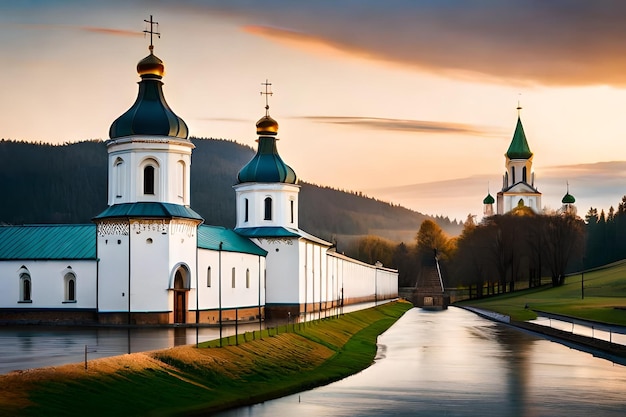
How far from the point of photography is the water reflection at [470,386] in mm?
26766

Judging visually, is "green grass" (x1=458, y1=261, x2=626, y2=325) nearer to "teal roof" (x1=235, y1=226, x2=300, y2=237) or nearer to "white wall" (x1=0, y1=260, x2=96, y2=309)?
"teal roof" (x1=235, y1=226, x2=300, y2=237)

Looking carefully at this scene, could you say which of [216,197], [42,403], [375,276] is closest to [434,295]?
[375,276]

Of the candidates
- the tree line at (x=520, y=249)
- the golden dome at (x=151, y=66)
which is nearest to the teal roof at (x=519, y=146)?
the tree line at (x=520, y=249)

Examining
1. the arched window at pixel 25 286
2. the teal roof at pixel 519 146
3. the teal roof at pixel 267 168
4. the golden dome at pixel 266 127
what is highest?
the teal roof at pixel 519 146

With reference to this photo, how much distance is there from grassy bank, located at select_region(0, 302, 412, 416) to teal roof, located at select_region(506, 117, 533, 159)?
119m

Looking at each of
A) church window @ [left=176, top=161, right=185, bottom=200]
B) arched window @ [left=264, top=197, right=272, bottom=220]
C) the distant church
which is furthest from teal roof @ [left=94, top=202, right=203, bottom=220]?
the distant church

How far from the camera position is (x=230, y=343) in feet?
107

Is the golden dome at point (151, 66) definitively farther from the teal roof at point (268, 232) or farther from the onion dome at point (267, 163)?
the onion dome at point (267, 163)

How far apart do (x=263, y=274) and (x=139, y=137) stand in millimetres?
17502

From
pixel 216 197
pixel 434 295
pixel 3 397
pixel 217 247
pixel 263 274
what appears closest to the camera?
pixel 3 397

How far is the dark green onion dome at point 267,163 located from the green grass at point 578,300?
2239cm

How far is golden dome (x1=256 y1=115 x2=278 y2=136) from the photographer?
6481 cm

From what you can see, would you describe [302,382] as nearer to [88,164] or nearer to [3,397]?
[3,397]

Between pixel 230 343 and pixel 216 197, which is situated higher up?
pixel 216 197
